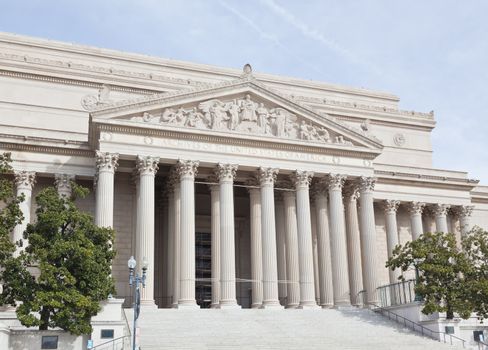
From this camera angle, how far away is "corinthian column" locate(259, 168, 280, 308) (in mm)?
39594

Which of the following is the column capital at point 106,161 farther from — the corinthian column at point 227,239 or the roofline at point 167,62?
the roofline at point 167,62

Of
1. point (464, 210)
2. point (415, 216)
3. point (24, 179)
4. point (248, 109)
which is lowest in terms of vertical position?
point (415, 216)

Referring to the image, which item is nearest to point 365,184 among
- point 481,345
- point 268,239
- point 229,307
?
point 268,239

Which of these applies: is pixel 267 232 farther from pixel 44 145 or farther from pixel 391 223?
pixel 44 145

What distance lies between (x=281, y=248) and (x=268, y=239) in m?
5.17

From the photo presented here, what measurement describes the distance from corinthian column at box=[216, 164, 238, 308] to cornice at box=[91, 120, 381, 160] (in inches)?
73.9

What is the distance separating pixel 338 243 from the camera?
42281 millimetres

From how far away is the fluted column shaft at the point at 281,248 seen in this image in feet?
145

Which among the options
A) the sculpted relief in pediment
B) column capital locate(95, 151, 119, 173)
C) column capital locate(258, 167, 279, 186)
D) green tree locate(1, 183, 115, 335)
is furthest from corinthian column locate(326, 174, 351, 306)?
green tree locate(1, 183, 115, 335)

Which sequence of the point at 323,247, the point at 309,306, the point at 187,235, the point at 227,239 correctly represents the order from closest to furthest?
the point at 187,235 < the point at 227,239 < the point at 309,306 < the point at 323,247

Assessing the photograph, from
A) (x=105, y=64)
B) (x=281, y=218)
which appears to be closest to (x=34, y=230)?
(x=281, y=218)

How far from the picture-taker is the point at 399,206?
53688mm

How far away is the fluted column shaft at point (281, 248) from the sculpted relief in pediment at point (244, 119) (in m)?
6.00

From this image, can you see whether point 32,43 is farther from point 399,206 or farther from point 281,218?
point 399,206
